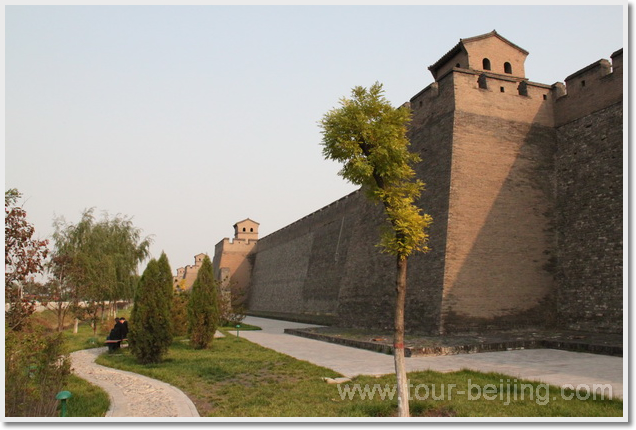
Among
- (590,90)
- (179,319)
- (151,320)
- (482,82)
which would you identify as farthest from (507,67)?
(151,320)

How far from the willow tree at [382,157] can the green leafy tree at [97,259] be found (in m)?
11.9

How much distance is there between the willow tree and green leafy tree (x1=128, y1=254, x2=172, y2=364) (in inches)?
207

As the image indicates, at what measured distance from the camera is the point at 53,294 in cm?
1428

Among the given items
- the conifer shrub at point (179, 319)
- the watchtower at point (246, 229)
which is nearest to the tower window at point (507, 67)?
the conifer shrub at point (179, 319)

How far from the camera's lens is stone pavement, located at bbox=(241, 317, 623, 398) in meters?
5.91

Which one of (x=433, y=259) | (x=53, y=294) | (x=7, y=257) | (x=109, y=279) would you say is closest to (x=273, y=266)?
(x=109, y=279)

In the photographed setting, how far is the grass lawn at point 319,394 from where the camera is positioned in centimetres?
454

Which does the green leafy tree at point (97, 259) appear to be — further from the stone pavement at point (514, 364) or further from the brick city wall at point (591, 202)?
the brick city wall at point (591, 202)

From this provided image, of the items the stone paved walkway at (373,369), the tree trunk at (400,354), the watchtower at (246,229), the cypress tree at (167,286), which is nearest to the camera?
the tree trunk at (400,354)

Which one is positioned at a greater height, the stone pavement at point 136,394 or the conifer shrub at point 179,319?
the conifer shrub at point 179,319

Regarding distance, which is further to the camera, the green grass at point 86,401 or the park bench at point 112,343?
the park bench at point 112,343

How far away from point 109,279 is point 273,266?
17293mm

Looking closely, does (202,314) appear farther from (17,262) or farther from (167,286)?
(17,262)

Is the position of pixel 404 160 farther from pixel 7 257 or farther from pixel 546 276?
pixel 546 276
